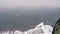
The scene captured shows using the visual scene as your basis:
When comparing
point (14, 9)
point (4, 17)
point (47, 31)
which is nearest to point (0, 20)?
point (4, 17)

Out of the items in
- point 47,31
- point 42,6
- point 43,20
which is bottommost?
point 47,31

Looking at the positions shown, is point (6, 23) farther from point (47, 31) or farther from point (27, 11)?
point (47, 31)

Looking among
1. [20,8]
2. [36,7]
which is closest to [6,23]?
[20,8]

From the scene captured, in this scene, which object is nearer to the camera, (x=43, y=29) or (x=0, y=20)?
(x=43, y=29)

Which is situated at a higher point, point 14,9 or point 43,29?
point 14,9

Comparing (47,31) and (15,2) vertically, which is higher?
(15,2)

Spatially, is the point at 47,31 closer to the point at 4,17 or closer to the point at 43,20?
the point at 43,20

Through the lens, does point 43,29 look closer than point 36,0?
Yes

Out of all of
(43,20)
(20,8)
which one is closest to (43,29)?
(43,20)
